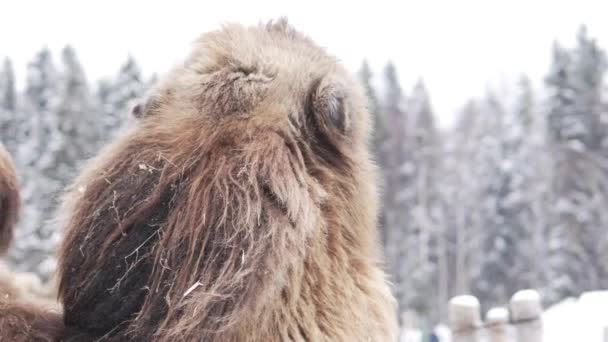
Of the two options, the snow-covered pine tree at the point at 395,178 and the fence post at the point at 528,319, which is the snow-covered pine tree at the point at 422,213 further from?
the fence post at the point at 528,319

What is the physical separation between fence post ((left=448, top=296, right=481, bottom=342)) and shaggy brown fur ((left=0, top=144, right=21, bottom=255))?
4.48 metres

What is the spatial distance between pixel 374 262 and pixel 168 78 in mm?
1003

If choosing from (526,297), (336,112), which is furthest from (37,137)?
(336,112)

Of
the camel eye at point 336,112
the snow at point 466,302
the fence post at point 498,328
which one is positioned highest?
the camel eye at point 336,112

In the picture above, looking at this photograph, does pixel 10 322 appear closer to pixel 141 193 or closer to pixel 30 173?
pixel 141 193

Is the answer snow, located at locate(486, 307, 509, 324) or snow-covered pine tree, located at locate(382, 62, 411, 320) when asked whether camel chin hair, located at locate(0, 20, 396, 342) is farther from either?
snow-covered pine tree, located at locate(382, 62, 411, 320)

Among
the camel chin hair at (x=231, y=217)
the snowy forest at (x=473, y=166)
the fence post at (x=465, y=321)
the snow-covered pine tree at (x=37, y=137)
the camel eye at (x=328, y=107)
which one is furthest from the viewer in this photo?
the snowy forest at (x=473, y=166)

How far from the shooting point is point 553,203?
1598 inches

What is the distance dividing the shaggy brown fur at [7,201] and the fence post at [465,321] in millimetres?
4476

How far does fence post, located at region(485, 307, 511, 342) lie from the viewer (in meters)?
6.40

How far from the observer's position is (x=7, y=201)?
3.14 meters

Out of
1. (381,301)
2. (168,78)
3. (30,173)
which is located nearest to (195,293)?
(381,301)

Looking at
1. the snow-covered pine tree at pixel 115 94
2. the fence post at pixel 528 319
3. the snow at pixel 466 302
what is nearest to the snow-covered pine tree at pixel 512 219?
the snow-covered pine tree at pixel 115 94

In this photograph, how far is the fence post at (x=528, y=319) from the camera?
6.20m
